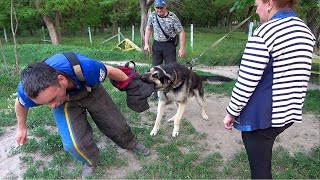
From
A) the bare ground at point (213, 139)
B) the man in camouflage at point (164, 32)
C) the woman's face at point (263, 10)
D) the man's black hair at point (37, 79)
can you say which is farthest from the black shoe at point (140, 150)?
the woman's face at point (263, 10)

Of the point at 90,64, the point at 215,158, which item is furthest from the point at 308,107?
the point at 90,64

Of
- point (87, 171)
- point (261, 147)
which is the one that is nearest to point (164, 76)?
point (87, 171)

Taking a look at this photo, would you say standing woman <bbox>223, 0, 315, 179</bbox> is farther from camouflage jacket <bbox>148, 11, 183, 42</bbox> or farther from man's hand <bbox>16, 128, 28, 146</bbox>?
camouflage jacket <bbox>148, 11, 183, 42</bbox>

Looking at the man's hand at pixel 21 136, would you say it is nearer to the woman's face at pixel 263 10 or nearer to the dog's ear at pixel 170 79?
the dog's ear at pixel 170 79

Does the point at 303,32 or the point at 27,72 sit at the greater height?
the point at 303,32

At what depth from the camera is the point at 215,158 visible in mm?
3818

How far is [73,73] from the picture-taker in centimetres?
251

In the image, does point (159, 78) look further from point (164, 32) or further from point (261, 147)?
point (261, 147)

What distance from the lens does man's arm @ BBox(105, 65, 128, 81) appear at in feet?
9.21

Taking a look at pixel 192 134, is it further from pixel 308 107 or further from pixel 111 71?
pixel 308 107

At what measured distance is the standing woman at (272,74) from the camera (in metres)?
1.93

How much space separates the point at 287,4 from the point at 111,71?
160 cm

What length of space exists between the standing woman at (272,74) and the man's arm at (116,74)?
1.18 meters

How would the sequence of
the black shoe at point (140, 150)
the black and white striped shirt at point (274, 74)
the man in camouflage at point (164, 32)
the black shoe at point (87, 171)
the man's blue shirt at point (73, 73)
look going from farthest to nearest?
1. the man in camouflage at point (164, 32)
2. the black shoe at point (140, 150)
3. the black shoe at point (87, 171)
4. the man's blue shirt at point (73, 73)
5. the black and white striped shirt at point (274, 74)
